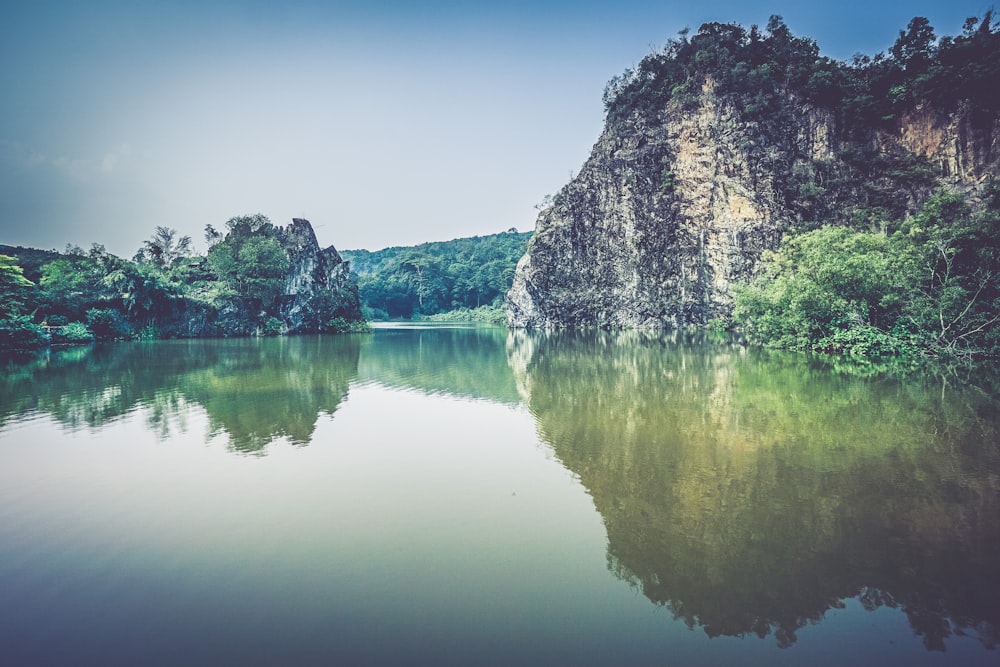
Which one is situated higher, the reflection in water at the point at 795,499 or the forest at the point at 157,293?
the forest at the point at 157,293

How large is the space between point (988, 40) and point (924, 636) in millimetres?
51115

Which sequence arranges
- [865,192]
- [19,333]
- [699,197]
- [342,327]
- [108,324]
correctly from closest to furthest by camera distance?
[19,333]
[108,324]
[865,192]
[699,197]
[342,327]

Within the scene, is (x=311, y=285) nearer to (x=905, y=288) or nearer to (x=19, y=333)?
(x=19, y=333)

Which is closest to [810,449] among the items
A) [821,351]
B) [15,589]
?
[15,589]

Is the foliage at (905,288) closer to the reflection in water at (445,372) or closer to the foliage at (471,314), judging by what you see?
the reflection in water at (445,372)

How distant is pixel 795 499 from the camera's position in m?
6.51

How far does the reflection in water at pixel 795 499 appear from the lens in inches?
173

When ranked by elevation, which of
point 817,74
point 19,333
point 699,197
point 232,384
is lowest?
point 232,384

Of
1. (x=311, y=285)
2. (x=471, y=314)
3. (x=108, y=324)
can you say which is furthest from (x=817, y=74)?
(x=471, y=314)

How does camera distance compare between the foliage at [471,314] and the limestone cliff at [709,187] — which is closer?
the limestone cliff at [709,187]

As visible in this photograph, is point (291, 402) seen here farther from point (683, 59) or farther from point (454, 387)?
point (683, 59)

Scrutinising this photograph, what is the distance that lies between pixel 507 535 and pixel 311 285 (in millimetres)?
51847

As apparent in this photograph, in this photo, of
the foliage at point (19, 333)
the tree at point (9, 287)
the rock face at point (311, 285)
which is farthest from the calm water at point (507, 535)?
the rock face at point (311, 285)

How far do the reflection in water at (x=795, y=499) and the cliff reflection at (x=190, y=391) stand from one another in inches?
226
